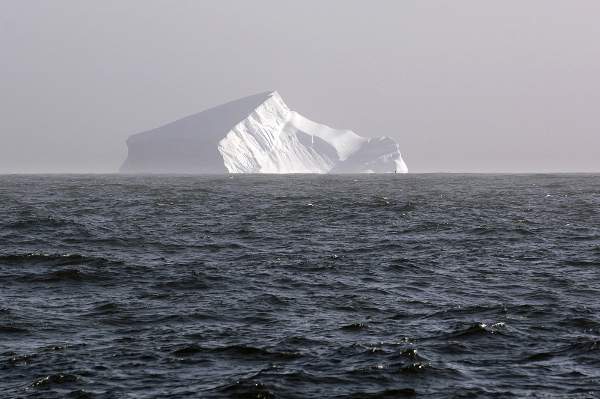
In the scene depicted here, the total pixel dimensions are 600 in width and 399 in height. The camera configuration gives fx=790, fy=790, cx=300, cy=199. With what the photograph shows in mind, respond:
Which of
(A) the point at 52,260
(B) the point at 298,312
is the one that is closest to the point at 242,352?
(B) the point at 298,312

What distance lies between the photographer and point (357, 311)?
925 inches

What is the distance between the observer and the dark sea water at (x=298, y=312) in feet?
54.9

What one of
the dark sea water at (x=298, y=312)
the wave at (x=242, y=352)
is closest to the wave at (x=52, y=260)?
the dark sea water at (x=298, y=312)

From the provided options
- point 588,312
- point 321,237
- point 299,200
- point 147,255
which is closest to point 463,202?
point 299,200

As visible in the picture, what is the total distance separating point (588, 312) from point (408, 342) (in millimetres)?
6717

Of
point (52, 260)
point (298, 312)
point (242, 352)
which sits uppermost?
point (52, 260)

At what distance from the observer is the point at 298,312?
23.3 metres

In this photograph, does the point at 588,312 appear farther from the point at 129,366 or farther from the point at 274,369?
the point at 129,366

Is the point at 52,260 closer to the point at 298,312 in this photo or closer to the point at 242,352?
the point at 298,312

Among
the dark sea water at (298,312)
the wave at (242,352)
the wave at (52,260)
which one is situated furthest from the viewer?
the wave at (52,260)

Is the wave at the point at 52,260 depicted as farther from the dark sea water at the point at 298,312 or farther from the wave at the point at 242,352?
the wave at the point at 242,352

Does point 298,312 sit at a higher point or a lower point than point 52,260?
lower

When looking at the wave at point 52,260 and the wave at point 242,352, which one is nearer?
the wave at point 242,352

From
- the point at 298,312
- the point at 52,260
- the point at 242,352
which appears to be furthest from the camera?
the point at 52,260
